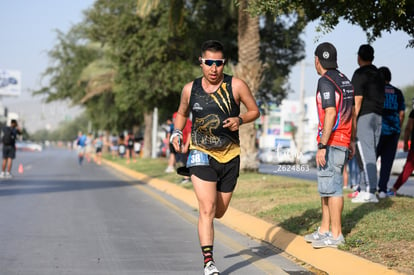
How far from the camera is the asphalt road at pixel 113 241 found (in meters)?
7.17

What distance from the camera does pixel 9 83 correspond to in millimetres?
147250

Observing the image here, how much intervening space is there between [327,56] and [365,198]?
355 centimetres

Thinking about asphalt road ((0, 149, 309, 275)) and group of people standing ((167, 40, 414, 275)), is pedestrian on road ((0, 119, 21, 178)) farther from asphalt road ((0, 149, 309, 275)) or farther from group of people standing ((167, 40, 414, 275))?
group of people standing ((167, 40, 414, 275))

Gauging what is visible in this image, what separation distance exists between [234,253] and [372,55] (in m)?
3.69

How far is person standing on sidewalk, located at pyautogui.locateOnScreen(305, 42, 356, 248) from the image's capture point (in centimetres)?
737

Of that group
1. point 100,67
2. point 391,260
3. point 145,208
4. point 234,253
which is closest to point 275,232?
point 234,253

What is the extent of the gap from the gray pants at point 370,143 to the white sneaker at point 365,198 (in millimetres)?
63

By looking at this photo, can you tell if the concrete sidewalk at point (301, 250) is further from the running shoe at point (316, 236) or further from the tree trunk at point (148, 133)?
the tree trunk at point (148, 133)

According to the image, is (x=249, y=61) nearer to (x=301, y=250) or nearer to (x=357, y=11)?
(x=357, y=11)

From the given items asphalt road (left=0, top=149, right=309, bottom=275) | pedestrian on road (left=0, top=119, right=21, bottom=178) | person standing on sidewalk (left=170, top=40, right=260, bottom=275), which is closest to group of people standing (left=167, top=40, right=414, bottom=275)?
person standing on sidewalk (left=170, top=40, right=260, bottom=275)

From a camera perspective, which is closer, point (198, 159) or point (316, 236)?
point (198, 159)

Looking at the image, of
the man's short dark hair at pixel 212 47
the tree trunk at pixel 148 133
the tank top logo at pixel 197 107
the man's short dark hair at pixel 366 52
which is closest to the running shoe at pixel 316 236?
the tank top logo at pixel 197 107

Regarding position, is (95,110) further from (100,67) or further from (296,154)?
(296,154)

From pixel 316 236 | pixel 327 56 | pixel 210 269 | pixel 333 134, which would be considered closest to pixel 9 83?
pixel 316 236
